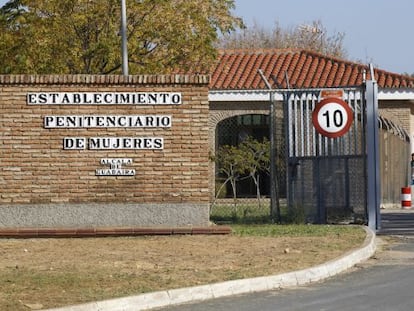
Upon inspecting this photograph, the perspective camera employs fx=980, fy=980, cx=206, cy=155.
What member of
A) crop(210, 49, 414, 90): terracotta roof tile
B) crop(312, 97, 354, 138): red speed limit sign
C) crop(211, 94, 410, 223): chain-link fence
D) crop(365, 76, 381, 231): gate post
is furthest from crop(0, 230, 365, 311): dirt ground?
crop(210, 49, 414, 90): terracotta roof tile

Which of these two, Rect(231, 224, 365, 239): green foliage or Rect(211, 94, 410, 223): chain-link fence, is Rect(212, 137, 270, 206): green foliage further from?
Rect(231, 224, 365, 239): green foliage

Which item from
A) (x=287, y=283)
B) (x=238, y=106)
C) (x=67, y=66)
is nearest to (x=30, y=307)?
(x=287, y=283)

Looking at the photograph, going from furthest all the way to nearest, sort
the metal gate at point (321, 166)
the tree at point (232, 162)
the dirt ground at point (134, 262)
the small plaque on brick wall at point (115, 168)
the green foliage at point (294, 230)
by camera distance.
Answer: the tree at point (232, 162)
the metal gate at point (321, 166)
the small plaque on brick wall at point (115, 168)
the green foliage at point (294, 230)
the dirt ground at point (134, 262)

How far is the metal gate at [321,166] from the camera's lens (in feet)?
65.3

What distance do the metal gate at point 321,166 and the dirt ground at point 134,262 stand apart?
7.90 feet

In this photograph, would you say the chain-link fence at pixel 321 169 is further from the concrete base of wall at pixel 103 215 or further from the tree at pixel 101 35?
the tree at pixel 101 35

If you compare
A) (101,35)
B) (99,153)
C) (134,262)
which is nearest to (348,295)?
(134,262)

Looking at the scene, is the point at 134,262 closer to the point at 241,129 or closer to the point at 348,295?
the point at 348,295

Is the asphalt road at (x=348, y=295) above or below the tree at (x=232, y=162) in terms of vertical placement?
below

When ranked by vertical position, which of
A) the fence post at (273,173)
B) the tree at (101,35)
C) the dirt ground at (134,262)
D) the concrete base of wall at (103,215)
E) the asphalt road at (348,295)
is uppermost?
the tree at (101,35)

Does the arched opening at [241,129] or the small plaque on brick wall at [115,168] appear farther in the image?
the arched opening at [241,129]

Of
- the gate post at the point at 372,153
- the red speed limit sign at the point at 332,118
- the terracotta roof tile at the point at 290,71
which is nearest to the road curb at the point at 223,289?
the gate post at the point at 372,153

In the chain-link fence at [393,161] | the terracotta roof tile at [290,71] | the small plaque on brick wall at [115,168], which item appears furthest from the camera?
the terracotta roof tile at [290,71]

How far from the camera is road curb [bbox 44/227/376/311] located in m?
10.5
